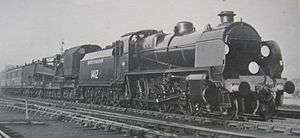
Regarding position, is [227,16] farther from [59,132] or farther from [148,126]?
[59,132]

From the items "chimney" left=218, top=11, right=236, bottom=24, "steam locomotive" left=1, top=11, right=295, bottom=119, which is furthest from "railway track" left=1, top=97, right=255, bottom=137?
"chimney" left=218, top=11, right=236, bottom=24

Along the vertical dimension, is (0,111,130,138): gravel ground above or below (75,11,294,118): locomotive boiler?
below

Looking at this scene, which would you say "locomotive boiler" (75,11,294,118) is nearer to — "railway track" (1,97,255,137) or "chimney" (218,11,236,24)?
"chimney" (218,11,236,24)

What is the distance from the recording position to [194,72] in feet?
43.4

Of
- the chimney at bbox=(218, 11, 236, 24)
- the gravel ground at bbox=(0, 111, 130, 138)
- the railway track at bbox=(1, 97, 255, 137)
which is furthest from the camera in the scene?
the chimney at bbox=(218, 11, 236, 24)

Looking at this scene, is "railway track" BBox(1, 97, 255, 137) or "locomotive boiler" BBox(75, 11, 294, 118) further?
"locomotive boiler" BBox(75, 11, 294, 118)

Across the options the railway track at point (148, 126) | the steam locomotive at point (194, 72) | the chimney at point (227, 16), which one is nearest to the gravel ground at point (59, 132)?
the railway track at point (148, 126)

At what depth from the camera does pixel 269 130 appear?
10.2 m

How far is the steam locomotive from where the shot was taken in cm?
1226

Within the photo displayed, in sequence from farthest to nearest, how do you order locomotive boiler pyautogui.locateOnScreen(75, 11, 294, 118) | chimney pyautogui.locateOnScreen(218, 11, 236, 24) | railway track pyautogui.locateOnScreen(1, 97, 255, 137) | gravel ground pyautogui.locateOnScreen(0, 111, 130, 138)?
1. chimney pyautogui.locateOnScreen(218, 11, 236, 24)
2. locomotive boiler pyautogui.locateOnScreen(75, 11, 294, 118)
3. gravel ground pyautogui.locateOnScreen(0, 111, 130, 138)
4. railway track pyautogui.locateOnScreen(1, 97, 255, 137)

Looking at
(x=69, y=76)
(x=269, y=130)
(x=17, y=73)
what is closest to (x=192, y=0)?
(x=269, y=130)

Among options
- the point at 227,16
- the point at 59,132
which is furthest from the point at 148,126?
the point at 227,16

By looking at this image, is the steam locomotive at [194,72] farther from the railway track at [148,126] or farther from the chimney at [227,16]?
the railway track at [148,126]

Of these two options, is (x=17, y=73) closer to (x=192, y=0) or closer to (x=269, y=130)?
(x=192, y=0)
